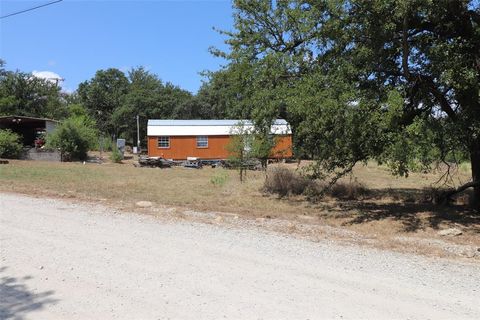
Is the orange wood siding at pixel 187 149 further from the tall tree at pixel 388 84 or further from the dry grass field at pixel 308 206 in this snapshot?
the tall tree at pixel 388 84

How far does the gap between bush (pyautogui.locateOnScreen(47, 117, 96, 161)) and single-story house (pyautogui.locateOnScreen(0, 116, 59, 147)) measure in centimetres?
322

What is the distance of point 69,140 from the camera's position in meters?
34.9

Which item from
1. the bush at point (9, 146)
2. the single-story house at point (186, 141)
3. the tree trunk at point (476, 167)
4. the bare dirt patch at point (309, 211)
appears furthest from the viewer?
the single-story house at point (186, 141)

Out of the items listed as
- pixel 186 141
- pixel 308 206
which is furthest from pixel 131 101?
pixel 308 206

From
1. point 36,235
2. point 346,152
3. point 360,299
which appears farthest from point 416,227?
point 36,235

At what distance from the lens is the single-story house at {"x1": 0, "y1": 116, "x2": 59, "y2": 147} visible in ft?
122

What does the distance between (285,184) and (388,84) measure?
647 cm

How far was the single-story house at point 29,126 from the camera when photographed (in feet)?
122

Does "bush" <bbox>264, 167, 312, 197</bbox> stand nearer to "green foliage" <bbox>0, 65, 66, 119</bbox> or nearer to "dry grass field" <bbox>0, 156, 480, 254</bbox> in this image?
"dry grass field" <bbox>0, 156, 480, 254</bbox>

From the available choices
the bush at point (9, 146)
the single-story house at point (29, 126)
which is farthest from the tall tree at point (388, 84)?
the single-story house at point (29, 126)

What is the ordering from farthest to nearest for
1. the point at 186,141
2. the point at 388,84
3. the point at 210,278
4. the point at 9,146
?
the point at 186,141, the point at 9,146, the point at 388,84, the point at 210,278

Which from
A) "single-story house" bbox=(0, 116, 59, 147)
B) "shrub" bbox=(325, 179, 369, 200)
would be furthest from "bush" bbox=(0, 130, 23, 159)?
"shrub" bbox=(325, 179, 369, 200)

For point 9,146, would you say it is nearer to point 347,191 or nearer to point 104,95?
point 347,191

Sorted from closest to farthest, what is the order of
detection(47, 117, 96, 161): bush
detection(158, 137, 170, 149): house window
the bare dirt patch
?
the bare dirt patch
detection(47, 117, 96, 161): bush
detection(158, 137, 170, 149): house window
